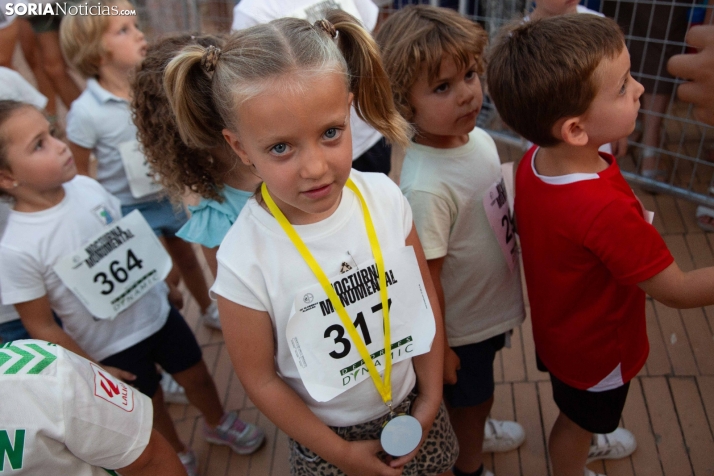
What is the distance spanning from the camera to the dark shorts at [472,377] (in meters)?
1.76

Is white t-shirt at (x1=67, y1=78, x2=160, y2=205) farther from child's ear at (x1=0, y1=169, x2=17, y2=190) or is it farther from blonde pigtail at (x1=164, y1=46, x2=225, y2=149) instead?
blonde pigtail at (x1=164, y1=46, x2=225, y2=149)

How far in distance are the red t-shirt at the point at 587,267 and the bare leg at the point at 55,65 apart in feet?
11.7

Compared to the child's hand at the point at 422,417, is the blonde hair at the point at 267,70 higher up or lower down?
higher up

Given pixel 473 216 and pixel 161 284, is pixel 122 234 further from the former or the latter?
pixel 473 216

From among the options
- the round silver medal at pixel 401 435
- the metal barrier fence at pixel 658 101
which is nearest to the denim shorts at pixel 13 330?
the round silver medal at pixel 401 435

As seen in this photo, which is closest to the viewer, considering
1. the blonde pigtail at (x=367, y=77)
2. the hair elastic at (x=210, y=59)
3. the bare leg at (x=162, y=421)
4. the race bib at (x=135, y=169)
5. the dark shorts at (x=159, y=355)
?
the hair elastic at (x=210, y=59)

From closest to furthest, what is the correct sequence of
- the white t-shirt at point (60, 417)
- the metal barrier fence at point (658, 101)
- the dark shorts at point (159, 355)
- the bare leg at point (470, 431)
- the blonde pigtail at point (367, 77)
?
1. the white t-shirt at point (60, 417)
2. the blonde pigtail at point (367, 77)
3. the bare leg at point (470, 431)
4. the dark shorts at point (159, 355)
5. the metal barrier fence at point (658, 101)

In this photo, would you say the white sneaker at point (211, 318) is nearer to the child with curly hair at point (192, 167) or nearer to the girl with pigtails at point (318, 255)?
the child with curly hair at point (192, 167)

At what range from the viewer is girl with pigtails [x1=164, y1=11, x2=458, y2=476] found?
1.11 meters

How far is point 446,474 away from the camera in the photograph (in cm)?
162

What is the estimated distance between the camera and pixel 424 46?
1543 millimetres

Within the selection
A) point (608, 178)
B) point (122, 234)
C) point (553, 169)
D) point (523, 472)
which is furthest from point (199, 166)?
point (523, 472)

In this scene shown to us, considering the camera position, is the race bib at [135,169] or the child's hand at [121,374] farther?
the race bib at [135,169]

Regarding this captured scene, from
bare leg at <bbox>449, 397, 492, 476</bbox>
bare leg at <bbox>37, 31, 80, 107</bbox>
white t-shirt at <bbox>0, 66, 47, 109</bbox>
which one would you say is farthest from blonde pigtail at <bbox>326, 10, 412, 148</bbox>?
bare leg at <bbox>37, 31, 80, 107</bbox>
